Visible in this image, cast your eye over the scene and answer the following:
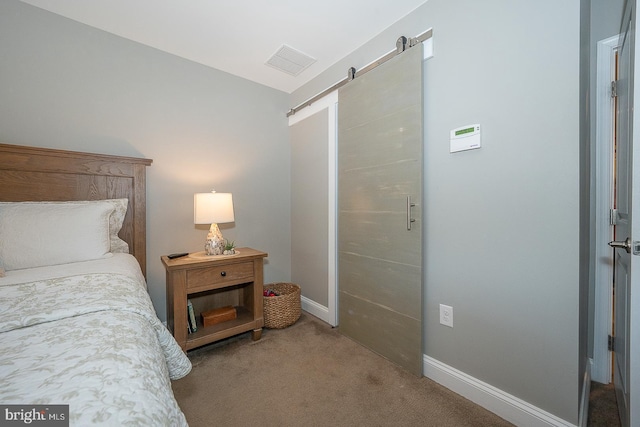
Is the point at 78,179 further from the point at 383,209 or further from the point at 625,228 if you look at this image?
the point at 625,228

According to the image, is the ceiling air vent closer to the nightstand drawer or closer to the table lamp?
the table lamp

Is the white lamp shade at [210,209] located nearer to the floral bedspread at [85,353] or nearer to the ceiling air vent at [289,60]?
the floral bedspread at [85,353]

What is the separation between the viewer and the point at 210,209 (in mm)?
2119

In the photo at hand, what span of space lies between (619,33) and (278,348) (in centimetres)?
290

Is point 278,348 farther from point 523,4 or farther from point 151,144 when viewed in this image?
point 523,4

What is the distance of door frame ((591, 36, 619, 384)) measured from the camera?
153 centimetres

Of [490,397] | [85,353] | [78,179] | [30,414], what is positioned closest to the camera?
[30,414]

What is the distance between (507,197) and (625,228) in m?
0.53

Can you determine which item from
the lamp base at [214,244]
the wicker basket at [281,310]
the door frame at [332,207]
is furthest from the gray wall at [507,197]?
the lamp base at [214,244]

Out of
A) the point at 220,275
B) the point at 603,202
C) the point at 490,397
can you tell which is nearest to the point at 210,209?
the point at 220,275

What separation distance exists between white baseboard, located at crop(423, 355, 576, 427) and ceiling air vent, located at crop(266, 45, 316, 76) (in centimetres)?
252

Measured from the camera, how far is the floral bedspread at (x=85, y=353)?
1.62 feet

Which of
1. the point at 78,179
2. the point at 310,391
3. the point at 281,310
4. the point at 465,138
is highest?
the point at 465,138

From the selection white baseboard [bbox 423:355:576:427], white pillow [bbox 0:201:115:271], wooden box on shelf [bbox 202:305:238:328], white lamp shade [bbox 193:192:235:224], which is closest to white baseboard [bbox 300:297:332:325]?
wooden box on shelf [bbox 202:305:238:328]
